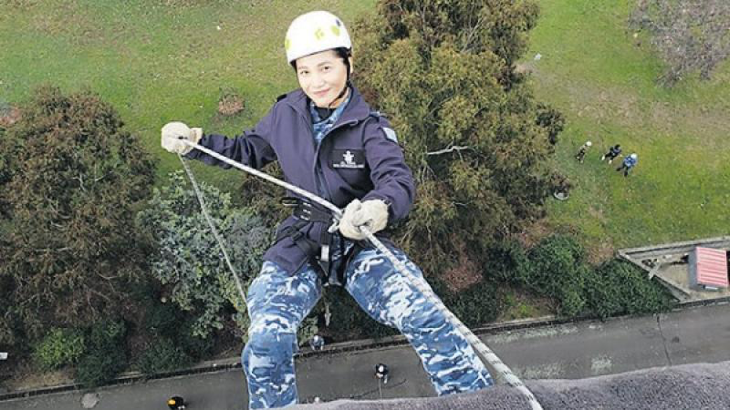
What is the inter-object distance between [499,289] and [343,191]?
10.4m

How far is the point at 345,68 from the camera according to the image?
179 inches

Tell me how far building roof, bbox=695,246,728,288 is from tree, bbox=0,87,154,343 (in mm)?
12719

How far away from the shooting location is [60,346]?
11.9m

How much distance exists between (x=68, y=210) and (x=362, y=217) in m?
8.23

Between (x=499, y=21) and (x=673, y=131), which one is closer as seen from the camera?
(x=499, y=21)

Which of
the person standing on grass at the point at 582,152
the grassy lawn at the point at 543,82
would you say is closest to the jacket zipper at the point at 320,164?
the grassy lawn at the point at 543,82

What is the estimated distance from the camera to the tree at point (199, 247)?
1111cm

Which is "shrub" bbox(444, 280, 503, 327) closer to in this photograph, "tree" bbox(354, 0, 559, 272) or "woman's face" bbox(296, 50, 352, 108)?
"tree" bbox(354, 0, 559, 272)

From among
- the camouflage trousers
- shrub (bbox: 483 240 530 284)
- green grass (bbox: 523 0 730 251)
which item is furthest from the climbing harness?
green grass (bbox: 523 0 730 251)

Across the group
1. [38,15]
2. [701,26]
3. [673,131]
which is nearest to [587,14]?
[701,26]

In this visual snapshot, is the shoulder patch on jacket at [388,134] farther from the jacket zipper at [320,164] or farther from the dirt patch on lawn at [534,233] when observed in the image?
the dirt patch on lawn at [534,233]

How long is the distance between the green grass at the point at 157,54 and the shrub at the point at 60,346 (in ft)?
16.7

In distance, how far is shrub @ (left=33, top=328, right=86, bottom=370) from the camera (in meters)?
11.9

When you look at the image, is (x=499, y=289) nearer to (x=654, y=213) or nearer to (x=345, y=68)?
(x=654, y=213)
